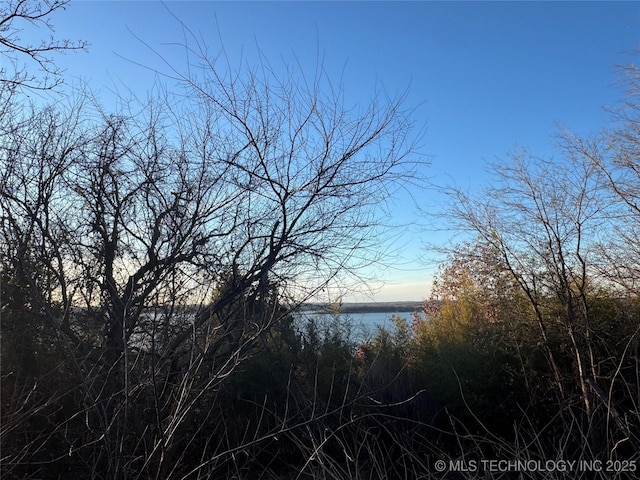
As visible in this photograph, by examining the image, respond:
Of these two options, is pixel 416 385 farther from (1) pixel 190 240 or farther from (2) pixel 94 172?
(2) pixel 94 172

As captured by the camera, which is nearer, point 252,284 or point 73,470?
point 73,470

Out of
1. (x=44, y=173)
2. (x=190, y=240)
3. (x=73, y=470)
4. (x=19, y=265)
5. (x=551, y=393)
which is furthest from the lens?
(x=551, y=393)

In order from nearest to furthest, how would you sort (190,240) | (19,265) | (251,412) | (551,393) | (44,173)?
(19,265) → (44,173) → (190,240) → (251,412) → (551,393)

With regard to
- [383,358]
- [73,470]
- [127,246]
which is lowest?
[73,470]

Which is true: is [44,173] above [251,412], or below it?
above

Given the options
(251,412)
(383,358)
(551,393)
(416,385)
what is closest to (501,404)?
(551,393)

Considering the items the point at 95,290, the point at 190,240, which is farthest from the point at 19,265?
the point at 190,240

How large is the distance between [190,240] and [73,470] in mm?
2434

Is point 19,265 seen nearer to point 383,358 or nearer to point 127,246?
point 127,246

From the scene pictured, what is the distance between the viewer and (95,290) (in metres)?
5.45

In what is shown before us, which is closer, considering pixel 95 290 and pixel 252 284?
pixel 95 290

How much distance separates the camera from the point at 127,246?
5.58 meters

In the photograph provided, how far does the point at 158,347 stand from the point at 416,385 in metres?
4.06

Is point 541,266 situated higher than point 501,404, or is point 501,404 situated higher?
Result: point 541,266
